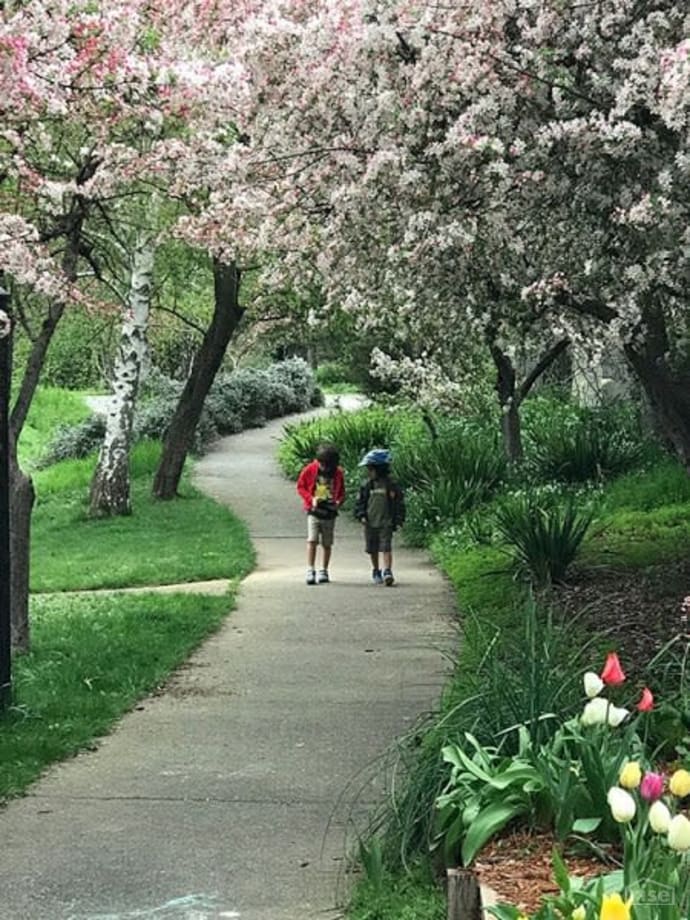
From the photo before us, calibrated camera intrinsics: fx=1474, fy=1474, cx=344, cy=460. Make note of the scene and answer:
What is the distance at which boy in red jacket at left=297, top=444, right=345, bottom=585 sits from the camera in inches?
556

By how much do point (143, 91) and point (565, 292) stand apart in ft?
10.2

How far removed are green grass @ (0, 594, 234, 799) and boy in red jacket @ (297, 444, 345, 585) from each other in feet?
4.33

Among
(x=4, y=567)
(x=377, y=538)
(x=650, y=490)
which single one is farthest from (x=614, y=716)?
(x=650, y=490)

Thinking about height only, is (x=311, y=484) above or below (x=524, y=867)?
above

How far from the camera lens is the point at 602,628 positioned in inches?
384

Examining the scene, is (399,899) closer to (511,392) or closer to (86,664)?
(86,664)

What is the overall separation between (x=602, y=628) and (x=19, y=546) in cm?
402

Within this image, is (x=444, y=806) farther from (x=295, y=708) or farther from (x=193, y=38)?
(x=193, y=38)

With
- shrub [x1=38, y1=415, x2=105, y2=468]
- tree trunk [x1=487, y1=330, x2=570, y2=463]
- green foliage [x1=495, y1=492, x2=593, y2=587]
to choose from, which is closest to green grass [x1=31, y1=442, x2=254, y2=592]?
tree trunk [x1=487, y1=330, x2=570, y2=463]

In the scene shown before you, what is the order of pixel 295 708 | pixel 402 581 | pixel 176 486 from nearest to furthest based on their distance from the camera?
1. pixel 295 708
2. pixel 402 581
3. pixel 176 486

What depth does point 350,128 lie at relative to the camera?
8492 mm

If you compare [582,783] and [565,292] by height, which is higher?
[565,292]

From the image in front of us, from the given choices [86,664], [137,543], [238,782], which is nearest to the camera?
[238,782]

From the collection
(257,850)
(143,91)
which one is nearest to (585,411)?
(143,91)
